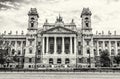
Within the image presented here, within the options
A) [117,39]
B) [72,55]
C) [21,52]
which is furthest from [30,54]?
[117,39]

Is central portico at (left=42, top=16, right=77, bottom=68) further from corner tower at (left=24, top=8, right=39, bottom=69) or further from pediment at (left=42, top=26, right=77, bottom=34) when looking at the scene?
corner tower at (left=24, top=8, right=39, bottom=69)

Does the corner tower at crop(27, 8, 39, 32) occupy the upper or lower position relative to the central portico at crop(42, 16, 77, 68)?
upper

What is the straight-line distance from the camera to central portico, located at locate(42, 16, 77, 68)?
312 ft

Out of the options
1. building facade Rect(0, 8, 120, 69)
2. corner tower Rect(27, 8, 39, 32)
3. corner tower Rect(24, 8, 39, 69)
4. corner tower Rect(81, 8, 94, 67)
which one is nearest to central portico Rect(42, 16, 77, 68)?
building facade Rect(0, 8, 120, 69)

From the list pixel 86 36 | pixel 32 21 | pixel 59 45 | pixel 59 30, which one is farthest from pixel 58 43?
pixel 32 21

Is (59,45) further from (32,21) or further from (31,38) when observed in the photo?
(32,21)

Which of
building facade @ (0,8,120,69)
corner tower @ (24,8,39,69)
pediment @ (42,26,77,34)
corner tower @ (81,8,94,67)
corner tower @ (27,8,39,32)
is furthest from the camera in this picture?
corner tower @ (27,8,39,32)

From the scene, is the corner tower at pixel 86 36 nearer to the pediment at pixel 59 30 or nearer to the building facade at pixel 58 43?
the building facade at pixel 58 43

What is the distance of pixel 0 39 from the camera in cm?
7538

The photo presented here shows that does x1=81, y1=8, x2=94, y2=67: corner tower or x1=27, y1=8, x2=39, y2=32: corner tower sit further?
x1=27, y1=8, x2=39, y2=32: corner tower

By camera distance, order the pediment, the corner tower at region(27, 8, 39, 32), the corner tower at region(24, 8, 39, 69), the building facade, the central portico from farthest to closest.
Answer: the corner tower at region(27, 8, 39, 32) < the corner tower at region(24, 8, 39, 69) < the pediment < the building facade < the central portico

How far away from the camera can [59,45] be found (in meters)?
97.9

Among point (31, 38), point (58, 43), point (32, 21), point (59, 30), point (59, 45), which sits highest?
point (32, 21)

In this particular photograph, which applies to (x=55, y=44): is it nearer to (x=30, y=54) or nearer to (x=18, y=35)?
(x=30, y=54)
